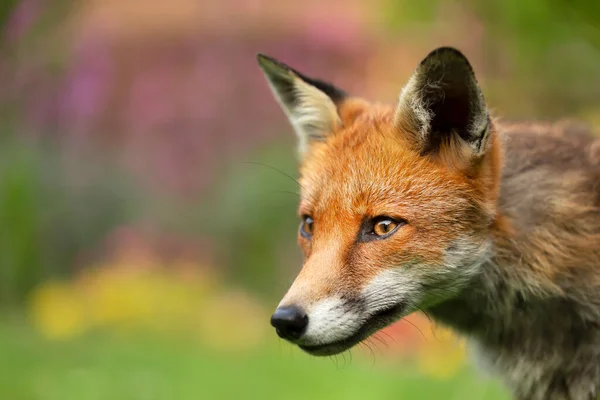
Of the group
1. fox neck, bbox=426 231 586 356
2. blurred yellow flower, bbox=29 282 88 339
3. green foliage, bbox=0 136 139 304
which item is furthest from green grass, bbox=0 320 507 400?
fox neck, bbox=426 231 586 356

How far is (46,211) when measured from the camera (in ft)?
31.3

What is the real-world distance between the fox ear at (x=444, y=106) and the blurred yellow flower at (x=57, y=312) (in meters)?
5.53

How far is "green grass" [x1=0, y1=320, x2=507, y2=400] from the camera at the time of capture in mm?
5832

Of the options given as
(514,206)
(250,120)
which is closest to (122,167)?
(250,120)

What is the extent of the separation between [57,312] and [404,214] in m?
6.01

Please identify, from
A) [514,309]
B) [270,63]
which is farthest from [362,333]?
[270,63]

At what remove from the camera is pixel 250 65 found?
10805 mm

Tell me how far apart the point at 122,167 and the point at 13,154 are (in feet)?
7.31

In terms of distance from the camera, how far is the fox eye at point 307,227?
351cm

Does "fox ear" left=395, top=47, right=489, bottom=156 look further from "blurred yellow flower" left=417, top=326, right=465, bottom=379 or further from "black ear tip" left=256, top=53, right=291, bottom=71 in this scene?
"blurred yellow flower" left=417, top=326, right=465, bottom=379

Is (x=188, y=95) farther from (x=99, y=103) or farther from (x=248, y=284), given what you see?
(x=248, y=284)

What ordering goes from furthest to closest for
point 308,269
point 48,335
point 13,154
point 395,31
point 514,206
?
1. point 13,154
2. point 48,335
3. point 395,31
4. point 514,206
5. point 308,269

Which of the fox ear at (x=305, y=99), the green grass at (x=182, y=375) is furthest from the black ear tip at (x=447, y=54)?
the green grass at (x=182, y=375)

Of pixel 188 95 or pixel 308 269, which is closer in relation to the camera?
pixel 308 269
